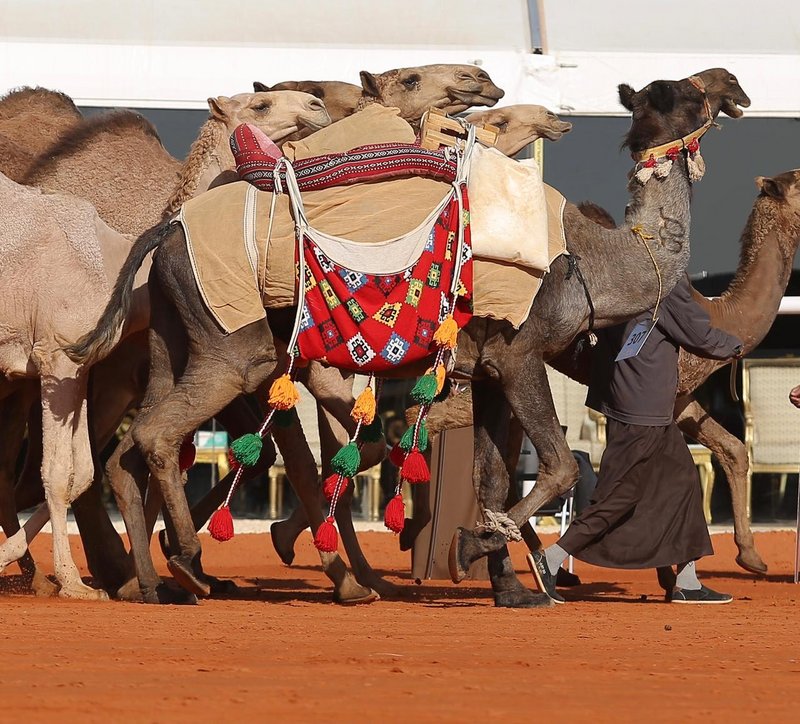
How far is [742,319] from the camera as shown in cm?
909

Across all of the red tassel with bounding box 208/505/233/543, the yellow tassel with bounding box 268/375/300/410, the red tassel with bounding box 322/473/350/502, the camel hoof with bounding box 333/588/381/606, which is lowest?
the camel hoof with bounding box 333/588/381/606

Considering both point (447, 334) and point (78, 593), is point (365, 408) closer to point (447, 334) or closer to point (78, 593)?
point (447, 334)

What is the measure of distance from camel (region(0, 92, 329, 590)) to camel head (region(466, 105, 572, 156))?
148 centimetres

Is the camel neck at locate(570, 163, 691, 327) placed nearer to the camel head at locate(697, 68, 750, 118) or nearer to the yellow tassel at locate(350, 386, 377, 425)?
the camel head at locate(697, 68, 750, 118)

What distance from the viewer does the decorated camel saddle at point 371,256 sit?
7039mm

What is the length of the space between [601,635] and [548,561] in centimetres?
158

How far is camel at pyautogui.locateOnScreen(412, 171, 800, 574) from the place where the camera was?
909 centimetres

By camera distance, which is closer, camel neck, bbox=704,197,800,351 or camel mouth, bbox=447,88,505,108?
camel neck, bbox=704,197,800,351

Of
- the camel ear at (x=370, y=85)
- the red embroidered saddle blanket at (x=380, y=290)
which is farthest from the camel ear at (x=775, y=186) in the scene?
the red embroidered saddle blanket at (x=380, y=290)

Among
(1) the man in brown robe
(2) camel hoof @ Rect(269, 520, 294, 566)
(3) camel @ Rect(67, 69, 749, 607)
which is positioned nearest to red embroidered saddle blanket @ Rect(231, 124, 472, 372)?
(3) camel @ Rect(67, 69, 749, 607)

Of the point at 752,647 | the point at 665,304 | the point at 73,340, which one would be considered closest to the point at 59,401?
the point at 73,340

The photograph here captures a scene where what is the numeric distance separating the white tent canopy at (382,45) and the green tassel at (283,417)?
486 cm

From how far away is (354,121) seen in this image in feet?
24.9

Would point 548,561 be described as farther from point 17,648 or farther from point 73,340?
point 17,648
